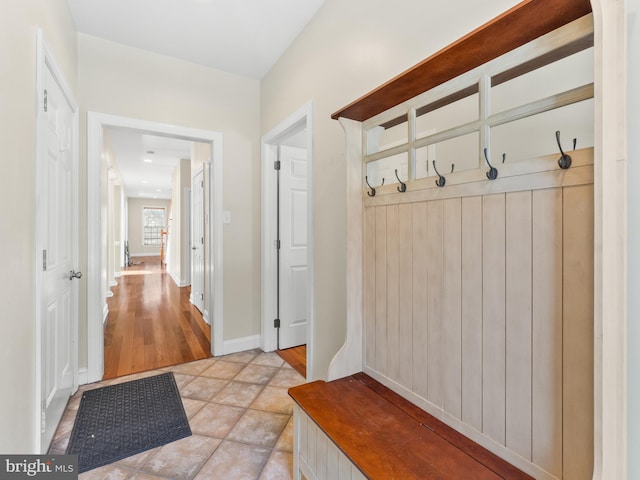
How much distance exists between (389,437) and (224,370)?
197 centimetres

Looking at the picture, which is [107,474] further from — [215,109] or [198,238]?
[198,238]

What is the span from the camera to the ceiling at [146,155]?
475cm

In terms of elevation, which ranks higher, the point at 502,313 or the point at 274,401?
the point at 502,313

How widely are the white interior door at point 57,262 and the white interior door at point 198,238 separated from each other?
6.51 feet

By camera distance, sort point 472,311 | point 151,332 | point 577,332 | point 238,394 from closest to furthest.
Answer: point 577,332 → point 472,311 → point 238,394 → point 151,332

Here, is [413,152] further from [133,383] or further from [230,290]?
[133,383]

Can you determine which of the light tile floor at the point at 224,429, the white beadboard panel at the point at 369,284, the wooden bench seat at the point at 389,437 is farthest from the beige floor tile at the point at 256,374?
the white beadboard panel at the point at 369,284

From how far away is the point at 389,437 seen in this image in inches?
36.7

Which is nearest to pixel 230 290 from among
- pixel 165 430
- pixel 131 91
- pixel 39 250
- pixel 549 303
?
pixel 165 430

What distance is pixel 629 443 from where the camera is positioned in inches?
29.4

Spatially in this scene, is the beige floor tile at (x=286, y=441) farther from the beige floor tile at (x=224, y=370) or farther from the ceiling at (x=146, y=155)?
the ceiling at (x=146, y=155)

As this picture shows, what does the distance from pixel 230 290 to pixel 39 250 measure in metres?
1.64

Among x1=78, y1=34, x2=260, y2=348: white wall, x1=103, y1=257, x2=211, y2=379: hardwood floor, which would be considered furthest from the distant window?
x1=78, y1=34, x2=260, y2=348: white wall

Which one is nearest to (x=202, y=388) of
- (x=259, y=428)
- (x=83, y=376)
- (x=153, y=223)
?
(x=259, y=428)
